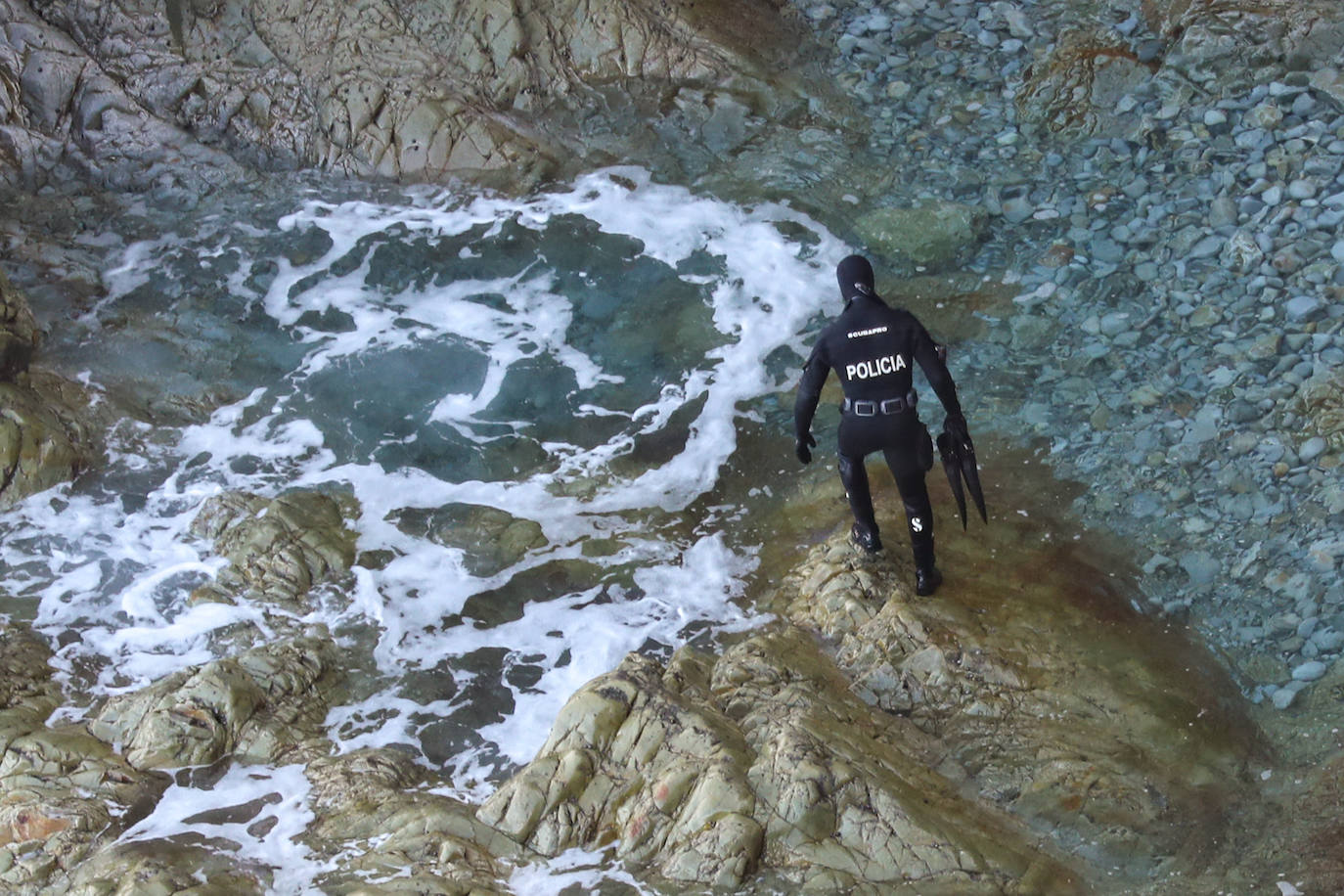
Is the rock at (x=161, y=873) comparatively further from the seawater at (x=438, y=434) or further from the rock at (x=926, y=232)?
the rock at (x=926, y=232)

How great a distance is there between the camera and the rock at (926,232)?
9.29 m

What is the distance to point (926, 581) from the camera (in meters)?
6.50

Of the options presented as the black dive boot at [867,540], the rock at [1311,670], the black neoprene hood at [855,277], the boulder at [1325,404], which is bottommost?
the rock at [1311,670]

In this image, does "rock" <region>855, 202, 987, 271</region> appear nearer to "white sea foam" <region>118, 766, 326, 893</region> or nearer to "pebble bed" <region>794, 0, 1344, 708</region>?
"pebble bed" <region>794, 0, 1344, 708</region>

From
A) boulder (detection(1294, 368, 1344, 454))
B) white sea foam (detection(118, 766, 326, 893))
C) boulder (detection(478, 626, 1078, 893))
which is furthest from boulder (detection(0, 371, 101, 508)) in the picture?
boulder (detection(1294, 368, 1344, 454))

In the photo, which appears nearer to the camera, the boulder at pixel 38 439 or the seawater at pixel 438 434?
the seawater at pixel 438 434

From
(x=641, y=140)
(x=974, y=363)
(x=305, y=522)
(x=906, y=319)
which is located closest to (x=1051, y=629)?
(x=906, y=319)

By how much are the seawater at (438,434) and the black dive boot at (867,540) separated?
79 centimetres

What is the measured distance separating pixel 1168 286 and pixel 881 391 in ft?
10.6

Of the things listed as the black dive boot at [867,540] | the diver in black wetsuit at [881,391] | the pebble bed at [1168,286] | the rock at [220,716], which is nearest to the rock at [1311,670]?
the pebble bed at [1168,286]

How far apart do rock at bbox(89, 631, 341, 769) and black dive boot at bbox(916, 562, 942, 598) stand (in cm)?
327

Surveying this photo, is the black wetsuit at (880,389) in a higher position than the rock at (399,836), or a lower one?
higher

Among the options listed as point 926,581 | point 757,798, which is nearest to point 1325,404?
point 926,581

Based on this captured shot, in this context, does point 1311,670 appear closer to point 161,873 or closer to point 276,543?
point 161,873
